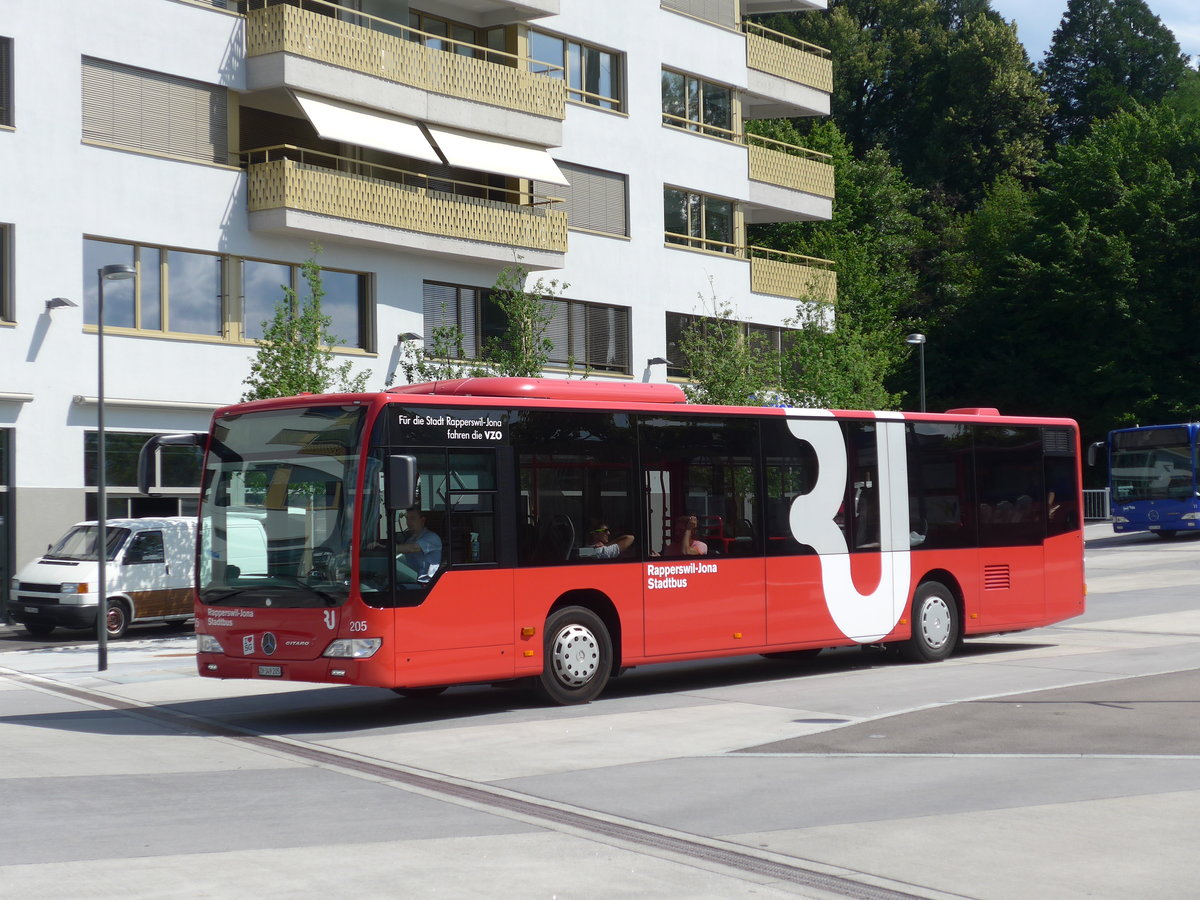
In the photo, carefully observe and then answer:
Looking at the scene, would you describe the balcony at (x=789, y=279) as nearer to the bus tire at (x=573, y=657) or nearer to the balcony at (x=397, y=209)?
the balcony at (x=397, y=209)

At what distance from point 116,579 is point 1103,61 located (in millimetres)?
66985

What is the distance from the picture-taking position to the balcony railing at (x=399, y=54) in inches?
1195

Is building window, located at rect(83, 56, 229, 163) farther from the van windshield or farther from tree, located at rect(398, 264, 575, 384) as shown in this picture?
the van windshield

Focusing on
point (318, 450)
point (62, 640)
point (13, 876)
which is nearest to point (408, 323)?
point (62, 640)

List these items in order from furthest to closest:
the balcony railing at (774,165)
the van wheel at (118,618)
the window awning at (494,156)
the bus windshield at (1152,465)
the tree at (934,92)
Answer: the tree at (934,92) → the bus windshield at (1152,465) → the balcony railing at (774,165) → the window awning at (494,156) → the van wheel at (118,618)

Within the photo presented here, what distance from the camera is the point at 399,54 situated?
3234 centimetres

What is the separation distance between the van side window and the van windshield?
18 cm

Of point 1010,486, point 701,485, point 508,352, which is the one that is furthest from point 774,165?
point 701,485

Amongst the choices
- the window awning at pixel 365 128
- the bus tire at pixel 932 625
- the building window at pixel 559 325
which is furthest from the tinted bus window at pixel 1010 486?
the window awning at pixel 365 128

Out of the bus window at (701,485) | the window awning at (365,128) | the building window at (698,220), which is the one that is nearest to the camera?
the bus window at (701,485)

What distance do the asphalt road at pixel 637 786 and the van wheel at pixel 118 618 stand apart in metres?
6.96

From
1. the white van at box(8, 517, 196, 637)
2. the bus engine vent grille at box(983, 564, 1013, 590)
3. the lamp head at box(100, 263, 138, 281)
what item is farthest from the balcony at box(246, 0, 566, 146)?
the bus engine vent grille at box(983, 564, 1013, 590)

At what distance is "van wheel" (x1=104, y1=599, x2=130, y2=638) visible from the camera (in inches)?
979

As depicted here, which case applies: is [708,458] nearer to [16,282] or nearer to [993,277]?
[16,282]
